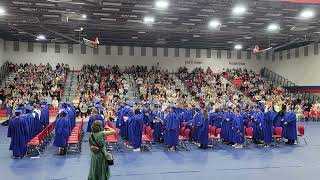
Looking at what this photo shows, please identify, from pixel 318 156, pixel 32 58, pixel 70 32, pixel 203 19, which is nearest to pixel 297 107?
pixel 203 19

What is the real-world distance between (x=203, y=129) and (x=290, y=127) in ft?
12.9

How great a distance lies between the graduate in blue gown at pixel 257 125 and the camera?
14.3 meters

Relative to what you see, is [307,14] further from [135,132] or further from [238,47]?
[238,47]

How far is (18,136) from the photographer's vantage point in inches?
453

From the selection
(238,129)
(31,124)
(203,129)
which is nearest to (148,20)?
(203,129)

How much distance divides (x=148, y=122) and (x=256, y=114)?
445 centimetres

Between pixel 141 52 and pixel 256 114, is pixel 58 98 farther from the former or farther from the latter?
pixel 256 114

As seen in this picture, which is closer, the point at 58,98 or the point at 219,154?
the point at 219,154

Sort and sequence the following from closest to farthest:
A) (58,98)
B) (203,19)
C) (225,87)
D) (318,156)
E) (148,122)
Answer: (318,156), (148,122), (203,19), (58,98), (225,87)

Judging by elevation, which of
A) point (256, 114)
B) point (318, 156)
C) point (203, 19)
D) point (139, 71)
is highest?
point (203, 19)

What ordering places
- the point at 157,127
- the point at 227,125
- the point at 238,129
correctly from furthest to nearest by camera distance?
1. the point at 157,127
2. the point at 227,125
3. the point at 238,129

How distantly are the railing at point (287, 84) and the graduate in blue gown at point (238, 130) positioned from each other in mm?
19861

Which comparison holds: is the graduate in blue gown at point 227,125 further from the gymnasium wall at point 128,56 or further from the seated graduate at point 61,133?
the gymnasium wall at point 128,56

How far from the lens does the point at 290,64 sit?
120 feet
